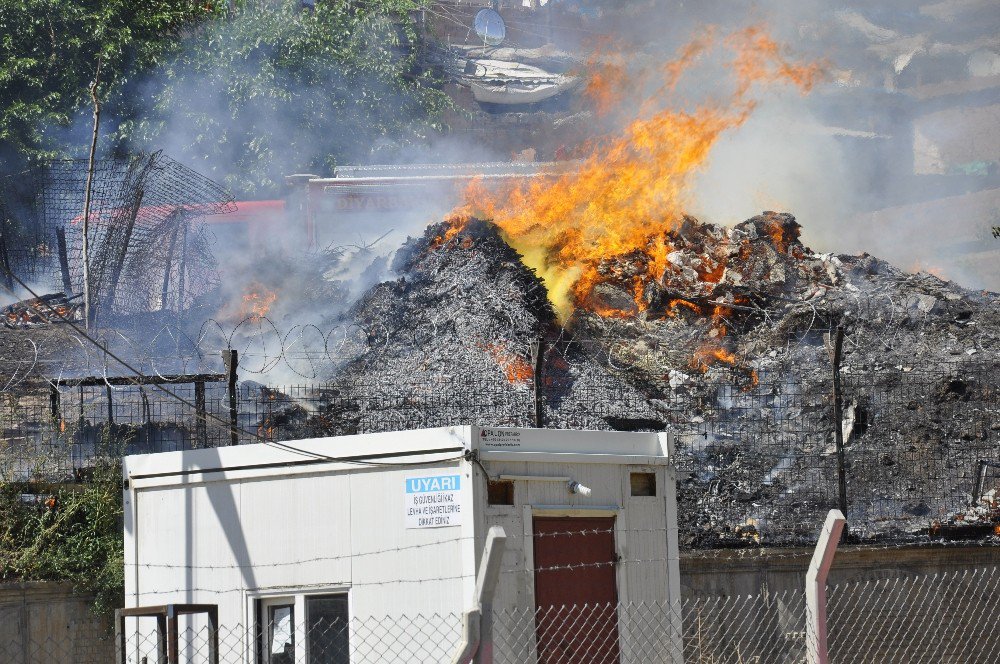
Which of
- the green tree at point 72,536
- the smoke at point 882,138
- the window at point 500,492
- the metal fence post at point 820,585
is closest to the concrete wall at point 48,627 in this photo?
the green tree at point 72,536

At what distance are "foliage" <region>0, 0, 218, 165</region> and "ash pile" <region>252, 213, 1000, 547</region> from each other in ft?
46.8

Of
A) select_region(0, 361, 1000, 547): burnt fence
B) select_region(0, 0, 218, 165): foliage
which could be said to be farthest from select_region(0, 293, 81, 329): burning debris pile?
select_region(0, 0, 218, 165): foliage

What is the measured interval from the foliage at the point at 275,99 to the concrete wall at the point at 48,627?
70.2ft

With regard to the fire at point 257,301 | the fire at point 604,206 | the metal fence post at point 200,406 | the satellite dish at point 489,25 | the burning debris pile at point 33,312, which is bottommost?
the metal fence post at point 200,406

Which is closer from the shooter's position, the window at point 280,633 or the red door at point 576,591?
the window at point 280,633

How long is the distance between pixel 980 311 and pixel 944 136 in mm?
22930

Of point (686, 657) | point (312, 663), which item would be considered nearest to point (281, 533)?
point (312, 663)

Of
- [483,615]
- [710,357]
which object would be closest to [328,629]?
[483,615]

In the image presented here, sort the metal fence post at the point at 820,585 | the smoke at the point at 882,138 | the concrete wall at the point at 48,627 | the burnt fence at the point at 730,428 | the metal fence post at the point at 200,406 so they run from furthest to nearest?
the smoke at the point at 882,138 < the burnt fence at the point at 730,428 < the metal fence post at the point at 200,406 < the concrete wall at the point at 48,627 < the metal fence post at the point at 820,585

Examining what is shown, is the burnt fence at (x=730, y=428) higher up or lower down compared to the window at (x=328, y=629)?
higher up

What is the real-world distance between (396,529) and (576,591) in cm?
147

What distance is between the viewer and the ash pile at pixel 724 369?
42.9 ft

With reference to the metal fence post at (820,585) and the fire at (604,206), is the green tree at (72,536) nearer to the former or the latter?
the metal fence post at (820,585)

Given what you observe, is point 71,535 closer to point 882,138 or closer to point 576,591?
point 576,591
